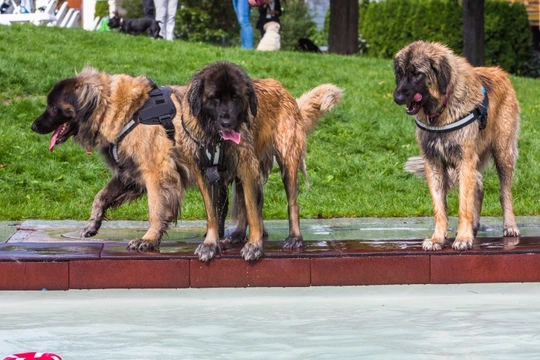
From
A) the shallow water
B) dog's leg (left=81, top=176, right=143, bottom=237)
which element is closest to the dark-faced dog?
dog's leg (left=81, top=176, right=143, bottom=237)

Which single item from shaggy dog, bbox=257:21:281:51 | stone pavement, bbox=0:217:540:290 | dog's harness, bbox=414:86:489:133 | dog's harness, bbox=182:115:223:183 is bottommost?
stone pavement, bbox=0:217:540:290

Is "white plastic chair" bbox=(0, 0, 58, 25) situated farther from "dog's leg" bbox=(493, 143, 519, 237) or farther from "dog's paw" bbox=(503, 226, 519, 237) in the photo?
"dog's paw" bbox=(503, 226, 519, 237)

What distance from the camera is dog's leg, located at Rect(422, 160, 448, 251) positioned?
8031 millimetres

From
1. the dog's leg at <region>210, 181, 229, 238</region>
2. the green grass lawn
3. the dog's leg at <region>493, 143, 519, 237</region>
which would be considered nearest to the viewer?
the dog's leg at <region>210, 181, 229, 238</region>

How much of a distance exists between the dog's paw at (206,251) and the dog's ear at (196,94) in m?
0.92

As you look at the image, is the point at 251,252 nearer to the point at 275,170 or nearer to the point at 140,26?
the point at 275,170

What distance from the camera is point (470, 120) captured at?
8.10 meters

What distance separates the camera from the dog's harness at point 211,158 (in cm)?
774

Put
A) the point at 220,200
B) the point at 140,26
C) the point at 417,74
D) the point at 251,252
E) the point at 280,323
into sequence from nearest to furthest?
the point at 280,323
the point at 251,252
the point at 417,74
the point at 220,200
the point at 140,26

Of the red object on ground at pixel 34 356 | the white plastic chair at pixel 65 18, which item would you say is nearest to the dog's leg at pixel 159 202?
the red object on ground at pixel 34 356

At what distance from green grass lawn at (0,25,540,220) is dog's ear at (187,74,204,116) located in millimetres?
2094

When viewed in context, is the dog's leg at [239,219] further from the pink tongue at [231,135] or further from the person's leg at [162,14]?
the person's leg at [162,14]

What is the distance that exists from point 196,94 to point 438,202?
1.99m

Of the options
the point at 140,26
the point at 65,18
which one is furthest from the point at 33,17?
the point at 65,18
